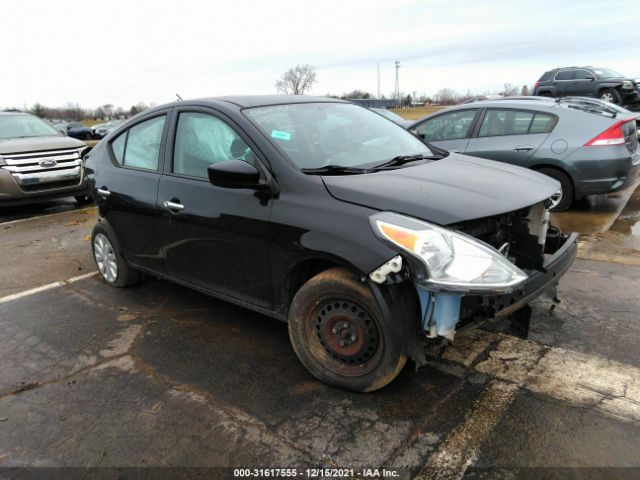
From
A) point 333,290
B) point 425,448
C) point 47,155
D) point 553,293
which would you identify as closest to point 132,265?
point 333,290

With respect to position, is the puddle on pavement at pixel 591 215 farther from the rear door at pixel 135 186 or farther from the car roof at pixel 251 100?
the rear door at pixel 135 186

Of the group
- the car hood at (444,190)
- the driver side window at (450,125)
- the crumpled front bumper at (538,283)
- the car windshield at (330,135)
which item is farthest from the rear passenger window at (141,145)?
the driver side window at (450,125)

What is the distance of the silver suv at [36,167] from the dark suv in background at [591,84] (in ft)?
53.1

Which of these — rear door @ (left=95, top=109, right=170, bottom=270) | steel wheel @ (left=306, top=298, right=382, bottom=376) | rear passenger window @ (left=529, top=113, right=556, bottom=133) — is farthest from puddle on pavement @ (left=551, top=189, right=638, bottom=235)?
rear door @ (left=95, top=109, right=170, bottom=270)

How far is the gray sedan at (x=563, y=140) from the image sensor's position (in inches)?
248

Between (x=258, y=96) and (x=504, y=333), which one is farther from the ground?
(x=258, y=96)

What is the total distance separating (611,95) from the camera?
1706cm

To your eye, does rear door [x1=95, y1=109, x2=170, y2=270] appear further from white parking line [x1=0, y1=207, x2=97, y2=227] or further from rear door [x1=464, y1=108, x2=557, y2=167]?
rear door [x1=464, y1=108, x2=557, y2=167]

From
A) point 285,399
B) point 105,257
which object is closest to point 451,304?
point 285,399

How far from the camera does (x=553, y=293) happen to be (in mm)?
3359

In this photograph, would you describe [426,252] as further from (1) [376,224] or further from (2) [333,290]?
(2) [333,290]

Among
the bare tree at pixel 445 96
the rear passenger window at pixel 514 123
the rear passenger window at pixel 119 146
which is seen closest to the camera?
the rear passenger window at pixel 119 146

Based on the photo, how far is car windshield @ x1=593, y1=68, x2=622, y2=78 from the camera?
17312 millimetres

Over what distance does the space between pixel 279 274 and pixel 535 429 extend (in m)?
1.63
